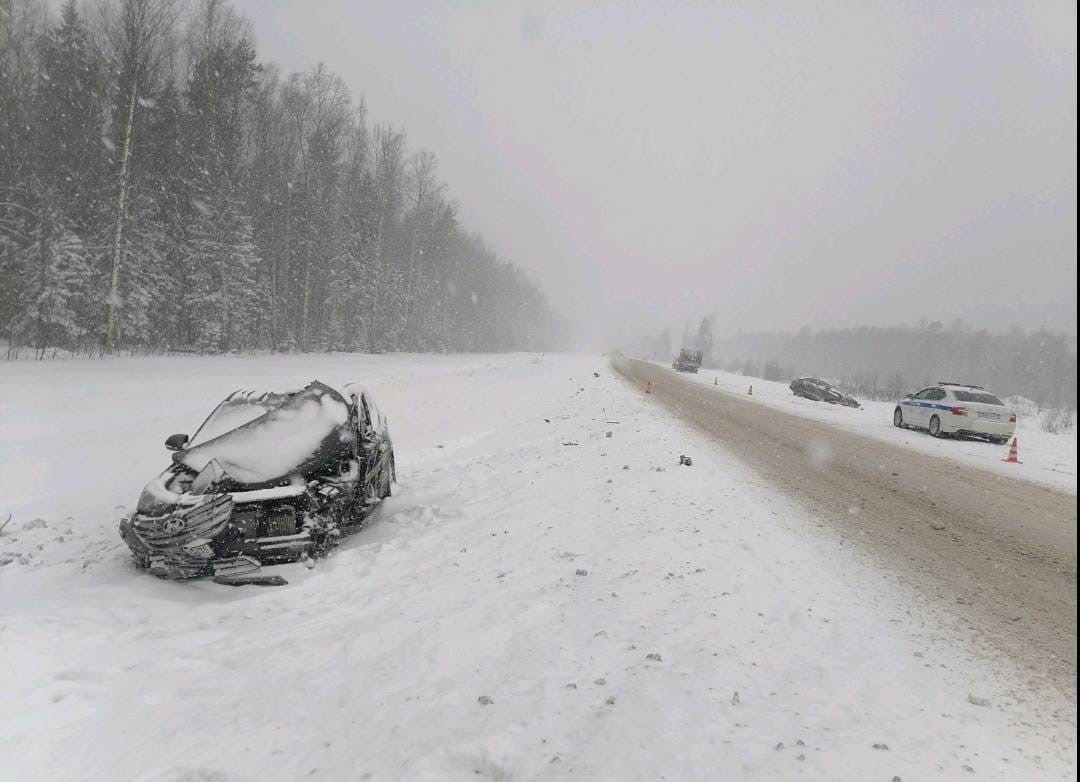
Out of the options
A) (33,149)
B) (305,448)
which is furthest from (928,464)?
(33,149)

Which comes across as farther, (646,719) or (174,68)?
(174,68)

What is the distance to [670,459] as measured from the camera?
905cm

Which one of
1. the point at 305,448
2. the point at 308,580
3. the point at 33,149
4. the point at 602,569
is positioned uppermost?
the point at 33,149

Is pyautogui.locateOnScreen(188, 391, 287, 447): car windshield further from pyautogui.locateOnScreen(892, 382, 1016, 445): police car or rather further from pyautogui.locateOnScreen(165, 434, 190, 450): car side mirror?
pyautogui.locateOnScreen(892, 382, 1016, 445): police car

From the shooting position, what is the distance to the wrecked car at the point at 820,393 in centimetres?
2889

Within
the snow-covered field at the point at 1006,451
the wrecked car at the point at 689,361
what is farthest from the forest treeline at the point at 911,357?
the snow-covered field at the point at 1006,451

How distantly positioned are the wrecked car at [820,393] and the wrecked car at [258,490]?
93.8 ft

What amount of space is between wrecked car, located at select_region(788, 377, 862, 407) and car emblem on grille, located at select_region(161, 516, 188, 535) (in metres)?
30.4

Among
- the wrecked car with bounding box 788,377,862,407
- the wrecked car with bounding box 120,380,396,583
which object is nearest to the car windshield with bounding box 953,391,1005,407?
the wrecked car with bounding box 788,377,862,407

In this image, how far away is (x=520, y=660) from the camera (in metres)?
3.41

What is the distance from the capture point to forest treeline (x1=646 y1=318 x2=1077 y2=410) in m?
87.7

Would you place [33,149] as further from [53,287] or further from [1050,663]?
[1050,663]

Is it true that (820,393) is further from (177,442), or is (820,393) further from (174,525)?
(174,525)

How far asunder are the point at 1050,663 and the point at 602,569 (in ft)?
10.0
